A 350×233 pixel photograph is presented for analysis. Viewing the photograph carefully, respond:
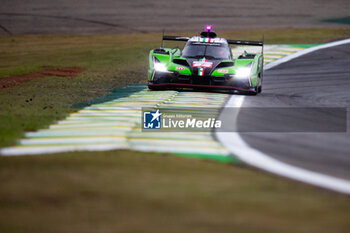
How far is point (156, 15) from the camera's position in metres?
42.2

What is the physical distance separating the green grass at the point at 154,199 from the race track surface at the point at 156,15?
2971 centimetres

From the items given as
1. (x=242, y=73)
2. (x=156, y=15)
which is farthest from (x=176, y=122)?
(x=156, y=15)

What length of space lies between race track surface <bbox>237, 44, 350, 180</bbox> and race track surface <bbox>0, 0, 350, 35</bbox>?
1374 cm

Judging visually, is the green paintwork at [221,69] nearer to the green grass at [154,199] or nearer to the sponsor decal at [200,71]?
the sponsor decal at [200,71]

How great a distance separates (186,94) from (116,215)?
965 cm

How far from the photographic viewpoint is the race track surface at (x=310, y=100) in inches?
299

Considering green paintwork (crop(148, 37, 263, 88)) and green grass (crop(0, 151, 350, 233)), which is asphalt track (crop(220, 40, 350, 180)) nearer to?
green paintwork (crop(148, 37, 263, 88))

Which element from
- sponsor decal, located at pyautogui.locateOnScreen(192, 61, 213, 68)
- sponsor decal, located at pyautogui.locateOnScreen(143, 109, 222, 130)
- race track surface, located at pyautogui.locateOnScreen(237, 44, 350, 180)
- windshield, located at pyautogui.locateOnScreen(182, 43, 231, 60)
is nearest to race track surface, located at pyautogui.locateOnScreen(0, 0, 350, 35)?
race track surface, located at pyautogui.locateOnScreen(237, 44, 350, 180)

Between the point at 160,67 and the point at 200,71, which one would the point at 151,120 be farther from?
the point at 160,67

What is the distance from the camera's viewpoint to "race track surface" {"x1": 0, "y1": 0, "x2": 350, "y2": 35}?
123 ft

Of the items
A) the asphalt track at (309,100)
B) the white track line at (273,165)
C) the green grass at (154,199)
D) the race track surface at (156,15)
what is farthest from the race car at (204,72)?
the race track surface at (156,15)

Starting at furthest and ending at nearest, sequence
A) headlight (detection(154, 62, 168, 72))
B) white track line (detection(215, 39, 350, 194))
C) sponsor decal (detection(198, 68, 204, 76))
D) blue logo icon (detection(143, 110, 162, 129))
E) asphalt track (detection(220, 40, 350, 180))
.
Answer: headlight (detection(154, 62, 168, 72)) → sponsor decal (detection(198, 68, 204, 76)) → blue logo icon (detection(143, 110, 162, 129)) → asphalt track (detection(220, 40, 350, 180)) → white track line (detection(215, 39, 350, 194))

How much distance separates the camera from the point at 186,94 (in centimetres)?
1477

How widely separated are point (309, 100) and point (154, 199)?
31.5 feet
